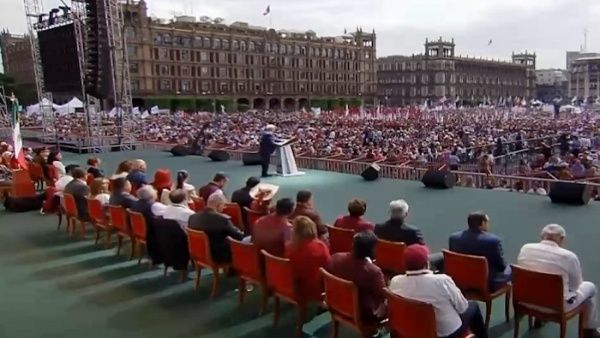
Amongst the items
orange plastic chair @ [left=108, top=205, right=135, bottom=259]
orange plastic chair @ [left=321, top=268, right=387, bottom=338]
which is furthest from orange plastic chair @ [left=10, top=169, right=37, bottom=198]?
orange plastic chair @ [left=321, top=268, right=387, bottom=338]

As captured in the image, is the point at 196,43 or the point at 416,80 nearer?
the point at 196,43

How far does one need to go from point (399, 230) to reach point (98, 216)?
15.5ft

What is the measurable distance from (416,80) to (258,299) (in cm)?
13391

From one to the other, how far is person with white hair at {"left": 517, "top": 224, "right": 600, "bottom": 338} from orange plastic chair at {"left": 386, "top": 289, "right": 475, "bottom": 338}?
39.0 inches

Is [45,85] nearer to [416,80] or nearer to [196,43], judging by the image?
[196,43]

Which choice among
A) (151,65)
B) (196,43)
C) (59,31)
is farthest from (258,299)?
(196,43)

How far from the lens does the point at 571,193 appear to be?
10766 mm

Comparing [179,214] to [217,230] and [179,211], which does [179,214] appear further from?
[217,230]

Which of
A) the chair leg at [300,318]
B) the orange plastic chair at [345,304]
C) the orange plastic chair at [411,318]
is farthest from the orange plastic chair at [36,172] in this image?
the orange plastic chair at [411,318]

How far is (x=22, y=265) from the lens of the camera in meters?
7.83

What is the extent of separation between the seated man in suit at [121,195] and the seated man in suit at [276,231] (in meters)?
2.86

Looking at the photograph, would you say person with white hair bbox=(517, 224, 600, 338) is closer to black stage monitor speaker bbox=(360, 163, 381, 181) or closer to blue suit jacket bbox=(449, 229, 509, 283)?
blue suit jacket bbox=(449, 229, 509, 283)

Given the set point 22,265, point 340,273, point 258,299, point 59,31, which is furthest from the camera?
point 59,31

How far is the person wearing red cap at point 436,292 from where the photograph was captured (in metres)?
3.99
